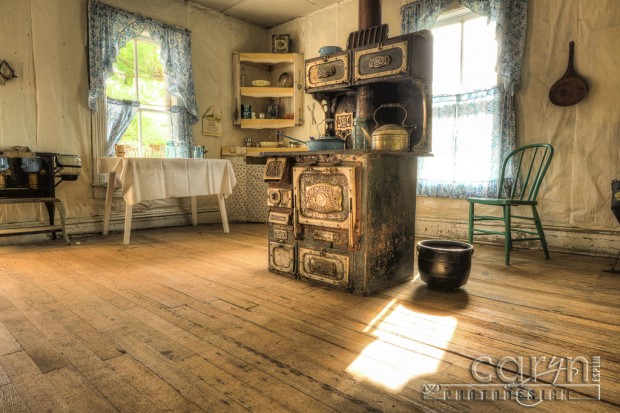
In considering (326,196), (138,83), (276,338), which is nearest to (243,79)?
(138,83)

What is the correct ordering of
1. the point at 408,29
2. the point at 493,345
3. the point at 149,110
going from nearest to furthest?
the point at 493,345 → the point at 408,29 → the point at 149,110

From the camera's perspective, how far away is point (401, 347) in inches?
59.5

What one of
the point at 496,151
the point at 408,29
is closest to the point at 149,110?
the point at 408,29

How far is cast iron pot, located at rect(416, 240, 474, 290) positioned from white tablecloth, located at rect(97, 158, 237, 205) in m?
2.62

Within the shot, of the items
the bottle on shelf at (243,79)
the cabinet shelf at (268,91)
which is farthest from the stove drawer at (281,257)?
the bottle on shelf at (243,79)

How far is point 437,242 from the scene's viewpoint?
2406mm

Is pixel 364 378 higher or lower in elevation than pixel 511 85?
lower

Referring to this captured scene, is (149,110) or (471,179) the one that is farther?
(149,110)

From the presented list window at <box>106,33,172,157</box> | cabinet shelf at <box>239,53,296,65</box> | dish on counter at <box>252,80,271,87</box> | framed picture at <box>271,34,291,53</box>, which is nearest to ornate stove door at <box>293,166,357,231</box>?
window at <box>106,33,172,157</box>

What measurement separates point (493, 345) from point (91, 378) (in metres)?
1.46

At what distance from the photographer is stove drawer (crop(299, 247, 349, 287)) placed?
2.22 m

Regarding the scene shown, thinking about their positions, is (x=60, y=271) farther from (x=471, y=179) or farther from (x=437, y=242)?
(x=471, y=179)

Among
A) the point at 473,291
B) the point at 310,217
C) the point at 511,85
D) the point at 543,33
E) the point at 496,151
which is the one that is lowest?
the point at 473,291

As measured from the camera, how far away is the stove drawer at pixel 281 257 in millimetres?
2508
